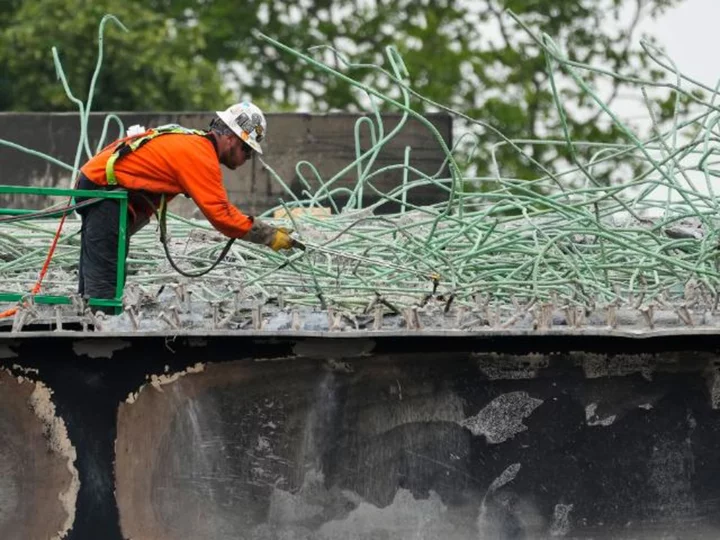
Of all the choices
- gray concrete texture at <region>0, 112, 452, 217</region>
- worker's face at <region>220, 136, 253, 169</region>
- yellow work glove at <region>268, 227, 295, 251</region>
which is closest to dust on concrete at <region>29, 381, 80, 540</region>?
yellow work glove at <region>268, 227, 295, 251</region>

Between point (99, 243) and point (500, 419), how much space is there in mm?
1577

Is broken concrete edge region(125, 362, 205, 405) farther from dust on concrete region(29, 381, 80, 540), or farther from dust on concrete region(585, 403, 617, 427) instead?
dust on concrete region(585, 403, 617, 427)

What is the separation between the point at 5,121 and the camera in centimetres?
1017

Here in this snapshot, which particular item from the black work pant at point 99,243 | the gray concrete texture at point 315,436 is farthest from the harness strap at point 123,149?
the gray concrete texture at point 315,436

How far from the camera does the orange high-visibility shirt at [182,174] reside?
221 inches

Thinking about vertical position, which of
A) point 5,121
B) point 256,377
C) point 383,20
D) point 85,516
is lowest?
point 85,516

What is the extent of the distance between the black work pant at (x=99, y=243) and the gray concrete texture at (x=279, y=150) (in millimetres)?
4243

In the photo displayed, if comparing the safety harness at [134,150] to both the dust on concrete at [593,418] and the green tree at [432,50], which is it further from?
the green tree at [432,50]

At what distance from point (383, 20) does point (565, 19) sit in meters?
2.65

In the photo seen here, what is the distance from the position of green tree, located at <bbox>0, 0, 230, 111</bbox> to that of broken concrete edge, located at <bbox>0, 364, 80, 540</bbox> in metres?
12.3

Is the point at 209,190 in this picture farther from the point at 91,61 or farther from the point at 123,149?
the point at 91,61

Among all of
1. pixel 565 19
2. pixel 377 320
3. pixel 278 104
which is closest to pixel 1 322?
pixel 377 320

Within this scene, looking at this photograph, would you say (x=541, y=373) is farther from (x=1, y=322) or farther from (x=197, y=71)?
(x=197, y=71)

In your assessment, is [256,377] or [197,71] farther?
[197,71]
